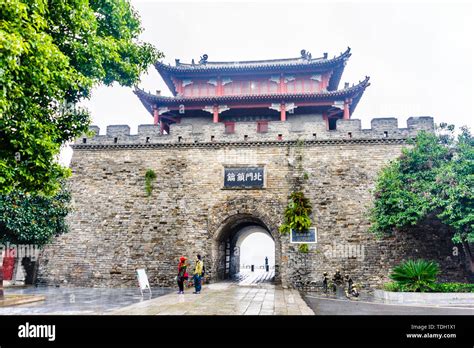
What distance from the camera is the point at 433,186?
10.1 meters

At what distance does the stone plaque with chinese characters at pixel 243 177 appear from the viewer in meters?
13.0

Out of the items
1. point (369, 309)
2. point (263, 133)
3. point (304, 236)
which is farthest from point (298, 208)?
point (369, 309)

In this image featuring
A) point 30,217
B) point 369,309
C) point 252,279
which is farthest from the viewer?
point 252,279

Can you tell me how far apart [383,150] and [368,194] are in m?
1.81

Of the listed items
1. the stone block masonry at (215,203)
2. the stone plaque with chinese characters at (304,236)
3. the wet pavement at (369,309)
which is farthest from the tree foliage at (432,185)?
the wet pavement at (369,309)

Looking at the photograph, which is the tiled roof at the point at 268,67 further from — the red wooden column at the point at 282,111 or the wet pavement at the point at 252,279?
the wet pavement at the point at 252,279

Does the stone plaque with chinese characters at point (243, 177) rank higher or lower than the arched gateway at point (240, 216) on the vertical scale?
higher

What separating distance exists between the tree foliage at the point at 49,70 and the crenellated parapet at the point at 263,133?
522 centimetres

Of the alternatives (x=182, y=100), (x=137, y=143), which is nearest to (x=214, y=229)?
(x=137, y=143)

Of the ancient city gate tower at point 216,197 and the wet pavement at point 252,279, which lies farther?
the wet pavement at point 252,279

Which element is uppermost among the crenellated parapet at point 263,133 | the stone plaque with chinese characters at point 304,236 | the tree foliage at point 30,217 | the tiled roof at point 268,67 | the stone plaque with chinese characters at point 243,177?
the tiled roof at point 268,67

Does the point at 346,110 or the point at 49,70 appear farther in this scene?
the point at 346,110

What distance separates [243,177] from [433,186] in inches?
248

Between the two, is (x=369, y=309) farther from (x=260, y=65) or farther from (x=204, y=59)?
(x=204, y=59)
